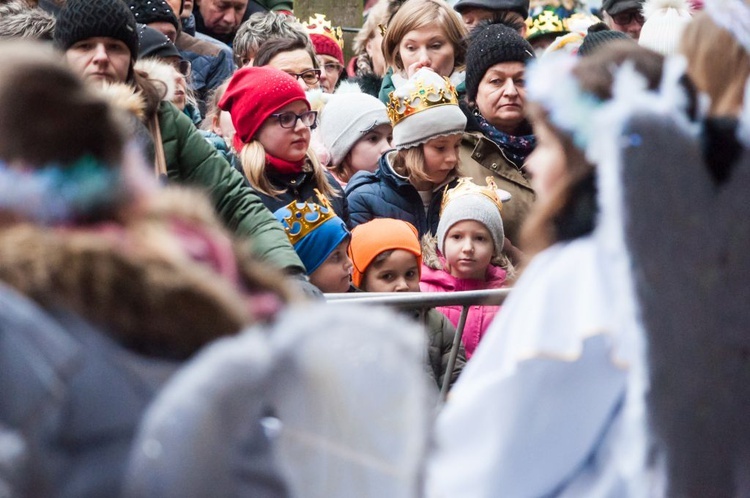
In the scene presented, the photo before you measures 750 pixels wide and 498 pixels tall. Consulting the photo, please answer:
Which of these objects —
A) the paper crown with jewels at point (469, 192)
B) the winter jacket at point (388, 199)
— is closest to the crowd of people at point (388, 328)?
the paper crown with jewels at point (469, 192)

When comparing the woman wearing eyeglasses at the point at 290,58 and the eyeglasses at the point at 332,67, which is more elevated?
the woman wearing eyeglasses at the point at 290,58

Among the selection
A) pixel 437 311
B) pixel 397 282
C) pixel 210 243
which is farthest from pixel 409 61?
pixel 210 243

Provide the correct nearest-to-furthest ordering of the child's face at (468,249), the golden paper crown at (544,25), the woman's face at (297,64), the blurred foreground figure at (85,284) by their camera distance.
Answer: the blurred foreground figure at (85,284) → the child's face at (468,249) → the woman's face at (297,64) → the golden paper crown at (544,25)

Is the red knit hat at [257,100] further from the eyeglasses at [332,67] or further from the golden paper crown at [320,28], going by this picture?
the golden paper crown at [320,28]

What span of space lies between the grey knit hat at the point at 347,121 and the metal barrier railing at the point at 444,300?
169 cm

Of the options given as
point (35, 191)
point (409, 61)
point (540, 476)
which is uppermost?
point (35, 191)

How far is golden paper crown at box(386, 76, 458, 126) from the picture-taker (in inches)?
252

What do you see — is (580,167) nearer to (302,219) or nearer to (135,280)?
(135,280)

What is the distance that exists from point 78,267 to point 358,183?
436 cm

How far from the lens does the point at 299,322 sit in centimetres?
202

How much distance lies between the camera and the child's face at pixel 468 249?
18.9 feet

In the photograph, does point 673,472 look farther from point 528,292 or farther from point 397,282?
point 397,282

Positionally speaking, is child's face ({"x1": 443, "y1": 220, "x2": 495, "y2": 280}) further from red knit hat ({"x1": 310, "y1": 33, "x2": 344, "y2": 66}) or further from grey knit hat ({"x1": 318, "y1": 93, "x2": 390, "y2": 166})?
red knit hat ({"x1": 310, "y1": 33, "x2": 344, "y2": 66})

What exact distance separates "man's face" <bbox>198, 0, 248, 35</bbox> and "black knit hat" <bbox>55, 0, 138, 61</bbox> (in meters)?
3.97
